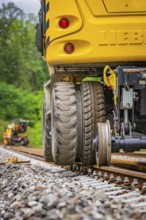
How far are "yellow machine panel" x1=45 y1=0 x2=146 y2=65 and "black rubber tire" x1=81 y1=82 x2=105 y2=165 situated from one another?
52cm

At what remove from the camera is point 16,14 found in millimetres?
90188

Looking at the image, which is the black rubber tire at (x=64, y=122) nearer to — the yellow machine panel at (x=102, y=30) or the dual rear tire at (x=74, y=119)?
the dual rear tire at (x=74, y=119)

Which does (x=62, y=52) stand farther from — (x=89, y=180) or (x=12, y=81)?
(x=12, y=81)

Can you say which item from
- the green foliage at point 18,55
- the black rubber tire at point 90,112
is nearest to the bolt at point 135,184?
the black rubber tire at point 90,112

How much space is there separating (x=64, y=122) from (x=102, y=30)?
4.12 feet

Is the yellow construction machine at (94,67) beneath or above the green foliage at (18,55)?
beneath

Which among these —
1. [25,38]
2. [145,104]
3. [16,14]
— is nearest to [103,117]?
[145,104]

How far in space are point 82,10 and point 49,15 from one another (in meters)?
0.45

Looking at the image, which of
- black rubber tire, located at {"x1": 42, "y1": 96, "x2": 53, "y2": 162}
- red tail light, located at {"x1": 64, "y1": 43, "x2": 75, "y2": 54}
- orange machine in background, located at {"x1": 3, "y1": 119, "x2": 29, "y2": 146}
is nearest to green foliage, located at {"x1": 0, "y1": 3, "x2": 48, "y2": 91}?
orange machine in background, located at {"x1": 3, "y1": 119, "x2": 29, "y2": 146}

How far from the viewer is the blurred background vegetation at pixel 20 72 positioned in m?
54.1

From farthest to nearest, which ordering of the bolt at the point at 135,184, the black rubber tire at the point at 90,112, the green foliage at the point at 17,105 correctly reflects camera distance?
the green foliage at the point at 17,105
the black rubber tire at the point at 90,112
the bolt at the point at 135,184

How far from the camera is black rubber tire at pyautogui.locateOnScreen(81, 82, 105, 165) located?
7312 millimetres

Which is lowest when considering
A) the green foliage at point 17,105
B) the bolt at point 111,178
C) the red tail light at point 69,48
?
the bolt at point 111,178

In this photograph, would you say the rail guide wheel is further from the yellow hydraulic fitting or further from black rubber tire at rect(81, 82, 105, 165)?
black rubber tire at rect(81, 82, 105, 165)
